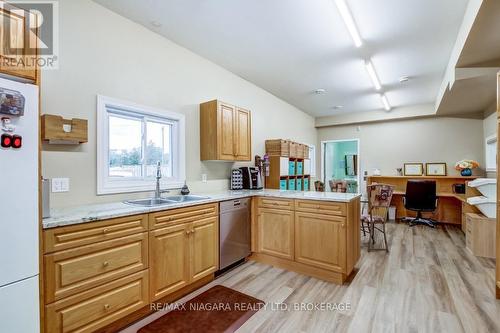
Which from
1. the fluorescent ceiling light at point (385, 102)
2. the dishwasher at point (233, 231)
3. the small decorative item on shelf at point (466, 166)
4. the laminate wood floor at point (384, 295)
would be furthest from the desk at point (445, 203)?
the dishwasher at point (233, 231)

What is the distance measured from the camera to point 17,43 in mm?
1422

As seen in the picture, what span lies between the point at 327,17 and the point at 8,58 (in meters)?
2.65

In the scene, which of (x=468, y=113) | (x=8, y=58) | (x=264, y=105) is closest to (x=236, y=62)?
(x=264, y=105)

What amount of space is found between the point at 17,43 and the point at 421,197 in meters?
6.46

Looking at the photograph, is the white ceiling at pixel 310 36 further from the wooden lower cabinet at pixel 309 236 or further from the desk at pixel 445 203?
the desk at pixel 445 203

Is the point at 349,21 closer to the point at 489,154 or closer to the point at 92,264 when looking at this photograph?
the point at 92,264

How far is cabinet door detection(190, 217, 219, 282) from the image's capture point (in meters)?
2.48

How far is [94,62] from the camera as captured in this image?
2291mm

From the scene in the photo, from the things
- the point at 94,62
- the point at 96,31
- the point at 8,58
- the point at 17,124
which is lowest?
the point at 17,124

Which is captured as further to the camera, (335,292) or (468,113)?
(468,113)

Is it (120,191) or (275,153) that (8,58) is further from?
(275,153)

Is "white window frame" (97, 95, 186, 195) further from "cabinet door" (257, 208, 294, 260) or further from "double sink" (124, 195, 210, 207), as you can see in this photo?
"cabinet door" (257, 208, 294, 260)

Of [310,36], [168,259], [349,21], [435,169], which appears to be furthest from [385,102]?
[168,259]

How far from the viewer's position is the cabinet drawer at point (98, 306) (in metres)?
1.57
